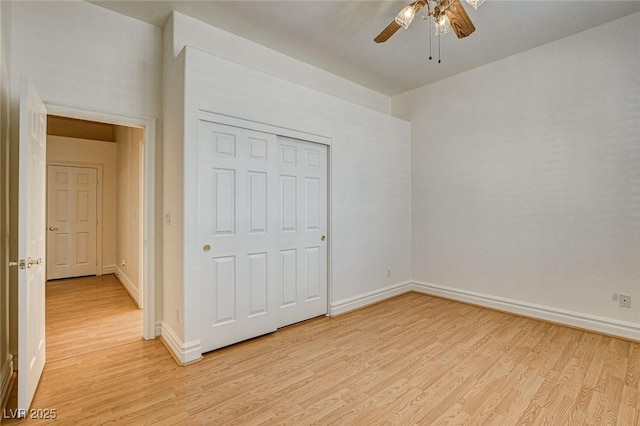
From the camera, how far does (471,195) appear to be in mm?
4008

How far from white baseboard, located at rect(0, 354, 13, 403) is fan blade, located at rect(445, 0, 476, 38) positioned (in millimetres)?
4026

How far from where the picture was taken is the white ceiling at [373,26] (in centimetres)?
272

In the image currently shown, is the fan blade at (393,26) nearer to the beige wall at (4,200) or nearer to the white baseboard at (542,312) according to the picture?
the beige wall at (4,200)

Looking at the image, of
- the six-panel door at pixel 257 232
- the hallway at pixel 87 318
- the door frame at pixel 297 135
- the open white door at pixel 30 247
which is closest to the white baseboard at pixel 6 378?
the open white door at pixel 30 247

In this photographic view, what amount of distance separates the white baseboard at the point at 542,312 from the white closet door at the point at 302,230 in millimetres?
1846

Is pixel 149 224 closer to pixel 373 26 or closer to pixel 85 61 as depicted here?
pixel 85 61

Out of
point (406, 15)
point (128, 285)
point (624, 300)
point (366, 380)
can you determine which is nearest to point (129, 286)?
point (128, 285)

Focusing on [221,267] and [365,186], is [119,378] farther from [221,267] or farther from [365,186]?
[365,186]

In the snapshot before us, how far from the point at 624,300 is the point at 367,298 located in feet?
8.31

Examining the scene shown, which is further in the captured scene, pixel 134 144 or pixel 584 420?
pixel 134 144

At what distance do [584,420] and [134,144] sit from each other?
5.41 metres

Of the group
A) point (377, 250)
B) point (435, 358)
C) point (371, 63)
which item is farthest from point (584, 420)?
point (371, 63)

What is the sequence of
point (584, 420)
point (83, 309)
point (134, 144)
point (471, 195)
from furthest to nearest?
point (134, 144) < point (471, 195) < point (83, 309) < point (584, 420)

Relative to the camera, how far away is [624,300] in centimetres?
294
